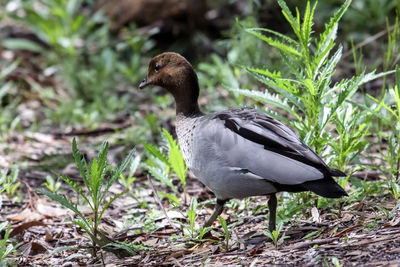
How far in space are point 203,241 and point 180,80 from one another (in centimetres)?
134

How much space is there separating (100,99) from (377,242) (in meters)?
4.78

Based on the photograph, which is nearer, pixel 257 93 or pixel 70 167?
pixel 257 93

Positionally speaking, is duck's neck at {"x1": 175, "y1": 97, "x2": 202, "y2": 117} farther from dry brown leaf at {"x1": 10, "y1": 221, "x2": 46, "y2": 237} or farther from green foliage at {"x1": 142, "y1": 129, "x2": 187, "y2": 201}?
dry brown leaf at {"x1": 10, "y1": 221, "x2": 46, "y2": 237}

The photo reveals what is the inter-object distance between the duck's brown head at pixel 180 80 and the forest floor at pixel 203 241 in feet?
2.68

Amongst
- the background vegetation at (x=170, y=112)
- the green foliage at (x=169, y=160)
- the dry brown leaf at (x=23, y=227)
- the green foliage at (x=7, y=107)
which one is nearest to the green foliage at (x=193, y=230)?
the background vegetation at (x=170, y=112)

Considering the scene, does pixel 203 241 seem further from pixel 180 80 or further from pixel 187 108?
pixel 180 80

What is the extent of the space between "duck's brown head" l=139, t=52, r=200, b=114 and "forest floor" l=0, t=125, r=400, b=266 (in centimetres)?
82

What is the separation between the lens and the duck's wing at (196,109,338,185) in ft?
11.3

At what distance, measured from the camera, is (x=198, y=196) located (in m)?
4.95

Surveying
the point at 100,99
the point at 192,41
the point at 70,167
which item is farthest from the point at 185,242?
the point at 192,41

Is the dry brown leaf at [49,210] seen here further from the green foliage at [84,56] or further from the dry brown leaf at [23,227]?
the green foliage at [84,56]

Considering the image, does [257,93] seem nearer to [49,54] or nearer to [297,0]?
[297,0]

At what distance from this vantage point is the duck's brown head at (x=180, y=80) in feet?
15.0

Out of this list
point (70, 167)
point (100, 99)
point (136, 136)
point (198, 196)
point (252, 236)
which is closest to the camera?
point (252, 236)
